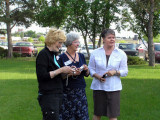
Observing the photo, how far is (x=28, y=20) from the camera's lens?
31047 millimetres

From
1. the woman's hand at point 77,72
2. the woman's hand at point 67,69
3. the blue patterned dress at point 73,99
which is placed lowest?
the blue patterned dress at point 73,99

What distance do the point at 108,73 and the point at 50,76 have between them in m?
1.26

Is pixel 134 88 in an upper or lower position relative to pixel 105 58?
lower

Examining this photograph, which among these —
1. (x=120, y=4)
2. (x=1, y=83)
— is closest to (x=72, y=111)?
(x=1, y=83)

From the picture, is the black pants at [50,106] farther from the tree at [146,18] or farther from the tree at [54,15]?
the tree at [54,15]

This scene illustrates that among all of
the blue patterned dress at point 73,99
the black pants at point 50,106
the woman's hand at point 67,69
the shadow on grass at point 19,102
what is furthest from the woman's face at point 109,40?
the shadow on grass at point 19,102

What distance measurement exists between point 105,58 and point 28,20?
88.3ft

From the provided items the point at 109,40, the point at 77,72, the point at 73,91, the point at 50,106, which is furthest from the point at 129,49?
the point at 50,106

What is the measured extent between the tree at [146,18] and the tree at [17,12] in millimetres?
9865

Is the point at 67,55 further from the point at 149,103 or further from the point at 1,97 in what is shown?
the point at 1,97

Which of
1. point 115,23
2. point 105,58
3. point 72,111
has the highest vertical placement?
point 115,23

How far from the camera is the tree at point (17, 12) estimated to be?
1169 inches

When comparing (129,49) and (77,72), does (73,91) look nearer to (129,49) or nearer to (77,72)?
(77,72)

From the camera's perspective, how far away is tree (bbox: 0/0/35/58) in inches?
1169
